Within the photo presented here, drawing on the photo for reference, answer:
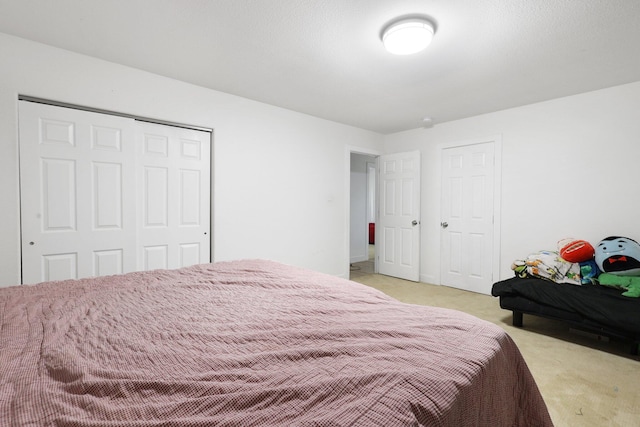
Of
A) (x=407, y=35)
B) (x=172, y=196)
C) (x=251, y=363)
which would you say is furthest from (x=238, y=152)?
(x=251, y=363)

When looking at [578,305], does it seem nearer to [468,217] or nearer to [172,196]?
[468,217]

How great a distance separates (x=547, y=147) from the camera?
3.54 meters

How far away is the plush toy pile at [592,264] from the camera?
2578 millimetres

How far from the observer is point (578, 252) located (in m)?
2.89

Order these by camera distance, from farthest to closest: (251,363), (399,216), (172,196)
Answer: (399,216), (172,196), (251,363)

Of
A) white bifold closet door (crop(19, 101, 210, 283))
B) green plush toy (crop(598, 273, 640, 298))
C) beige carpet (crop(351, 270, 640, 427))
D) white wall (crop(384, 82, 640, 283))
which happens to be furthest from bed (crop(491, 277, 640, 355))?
white bifold closet door (crop(19, 101, 210, 283))

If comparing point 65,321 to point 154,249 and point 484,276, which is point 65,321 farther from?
point 484,276

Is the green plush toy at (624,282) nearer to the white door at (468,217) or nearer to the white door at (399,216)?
the white door at (468,217)

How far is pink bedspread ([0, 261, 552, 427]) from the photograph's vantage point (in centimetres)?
68

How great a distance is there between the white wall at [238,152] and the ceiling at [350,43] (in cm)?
17

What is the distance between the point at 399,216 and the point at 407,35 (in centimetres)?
330

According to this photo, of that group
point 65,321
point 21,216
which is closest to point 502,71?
point 65,321

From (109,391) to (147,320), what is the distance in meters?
0.48

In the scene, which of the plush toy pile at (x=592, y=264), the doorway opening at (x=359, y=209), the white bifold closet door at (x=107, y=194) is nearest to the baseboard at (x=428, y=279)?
the plush toy pile at (x=592, y=264)
